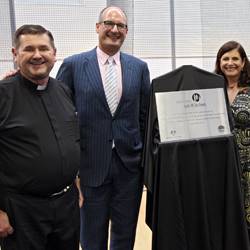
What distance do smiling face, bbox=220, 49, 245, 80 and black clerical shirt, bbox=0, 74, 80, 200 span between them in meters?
1.16

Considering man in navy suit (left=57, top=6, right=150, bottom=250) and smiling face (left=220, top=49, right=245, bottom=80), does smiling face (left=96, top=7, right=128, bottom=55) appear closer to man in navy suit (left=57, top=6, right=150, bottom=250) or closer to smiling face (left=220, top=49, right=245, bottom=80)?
man in navy suit (left=57, top=6, right=150, bottom=250)

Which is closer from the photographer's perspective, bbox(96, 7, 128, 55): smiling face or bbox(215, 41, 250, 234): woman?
bbox(96, 7, 128, 55): smiling face

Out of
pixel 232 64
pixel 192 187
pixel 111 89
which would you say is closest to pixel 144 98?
pixel 111 89

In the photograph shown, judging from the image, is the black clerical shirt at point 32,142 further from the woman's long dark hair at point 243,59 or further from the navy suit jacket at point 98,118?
the woman's long dark hair at point 243,59

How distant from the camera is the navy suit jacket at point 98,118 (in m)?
1.84

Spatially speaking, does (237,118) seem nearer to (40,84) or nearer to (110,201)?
(110,201)

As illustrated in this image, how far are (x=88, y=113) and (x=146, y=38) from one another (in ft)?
5.43

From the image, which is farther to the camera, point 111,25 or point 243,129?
point 243,129

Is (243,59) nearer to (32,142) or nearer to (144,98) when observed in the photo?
(144,98)

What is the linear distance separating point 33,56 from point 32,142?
1.16 ft

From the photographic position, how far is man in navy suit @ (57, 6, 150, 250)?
185 cm

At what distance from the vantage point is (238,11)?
3.48 metres

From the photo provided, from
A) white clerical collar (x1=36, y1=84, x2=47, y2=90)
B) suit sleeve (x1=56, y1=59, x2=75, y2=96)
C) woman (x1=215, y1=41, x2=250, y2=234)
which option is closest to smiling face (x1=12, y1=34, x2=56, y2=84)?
white clerical collar (x1=36, y1=84, x2=47, y2=90)

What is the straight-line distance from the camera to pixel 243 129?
84.0 inches
